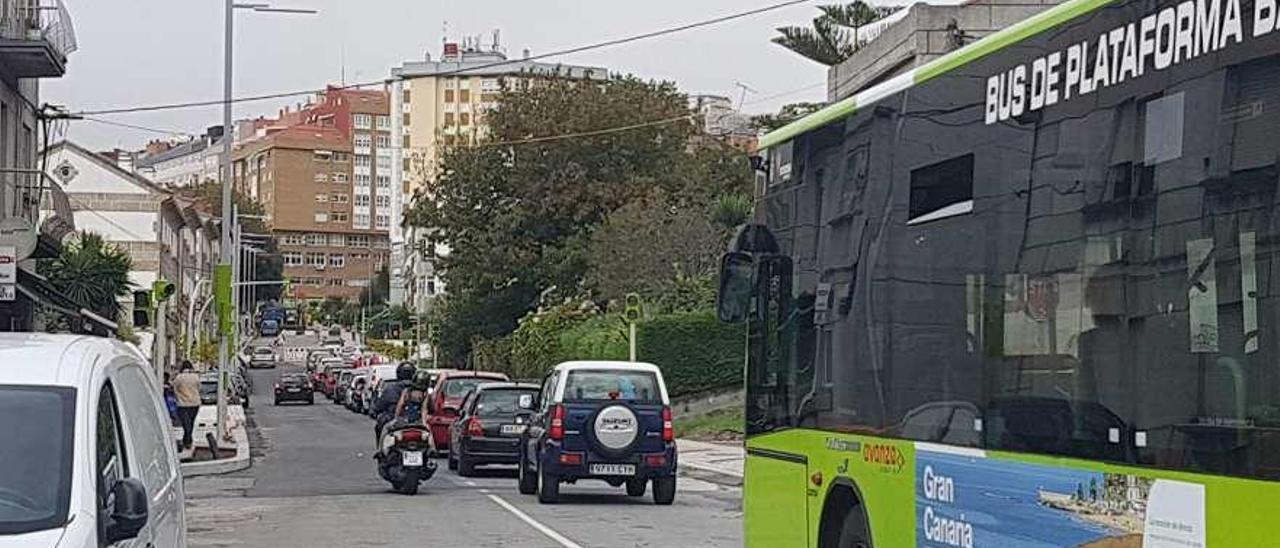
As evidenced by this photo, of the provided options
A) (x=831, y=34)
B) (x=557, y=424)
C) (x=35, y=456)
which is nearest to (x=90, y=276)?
(x=557, y=424)

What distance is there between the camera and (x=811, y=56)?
49.4m

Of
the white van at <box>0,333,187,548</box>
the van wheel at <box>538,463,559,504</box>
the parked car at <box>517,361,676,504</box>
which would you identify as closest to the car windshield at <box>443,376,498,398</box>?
the parked car at <box>517,361,676,504</box>

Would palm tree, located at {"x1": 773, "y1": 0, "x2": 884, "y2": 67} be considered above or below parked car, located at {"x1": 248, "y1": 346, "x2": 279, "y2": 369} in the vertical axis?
above

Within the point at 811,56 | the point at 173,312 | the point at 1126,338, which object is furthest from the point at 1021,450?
the point at 173,312

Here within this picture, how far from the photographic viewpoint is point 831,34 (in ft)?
162

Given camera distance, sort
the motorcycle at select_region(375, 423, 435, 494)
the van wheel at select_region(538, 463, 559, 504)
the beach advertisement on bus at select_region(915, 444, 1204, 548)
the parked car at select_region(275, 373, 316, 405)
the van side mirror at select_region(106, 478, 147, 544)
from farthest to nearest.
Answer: the parked car at select_region(275, 373, 316, 405) → the motorcycle at select_region(375, 423, 435, 494) → the van wheel at select_region(538, 463, 559, 504) → the van side mirror at select_region(106, 478, 147, 544) → the beach advertisement on bus at select_region(915, 444, 1204, 548)

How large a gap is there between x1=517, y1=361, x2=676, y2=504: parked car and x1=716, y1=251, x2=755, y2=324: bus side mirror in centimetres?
1033

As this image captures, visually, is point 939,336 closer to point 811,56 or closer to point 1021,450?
point 1021,450

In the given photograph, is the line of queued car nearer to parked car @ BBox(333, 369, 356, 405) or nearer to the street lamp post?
the street lamp post

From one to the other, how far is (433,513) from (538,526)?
2.10 meters

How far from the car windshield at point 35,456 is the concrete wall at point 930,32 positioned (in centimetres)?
2408

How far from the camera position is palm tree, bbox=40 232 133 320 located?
34.6 metres

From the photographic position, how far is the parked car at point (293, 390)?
236 feet

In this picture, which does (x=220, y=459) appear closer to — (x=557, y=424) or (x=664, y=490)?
(x=557, y=424)
